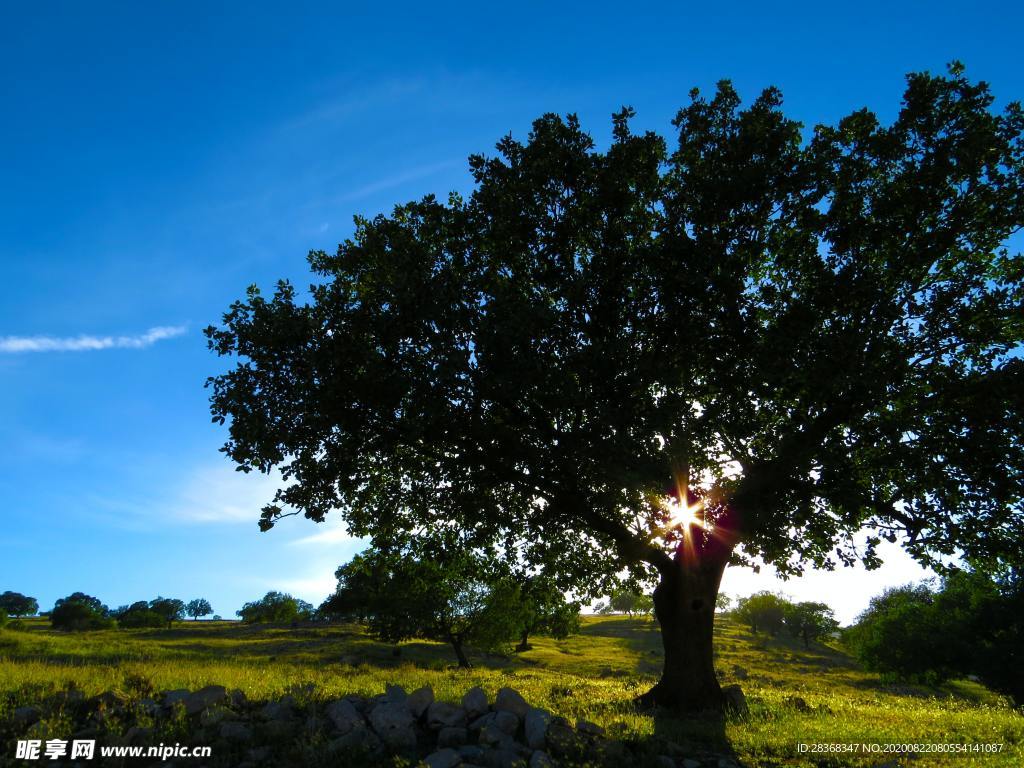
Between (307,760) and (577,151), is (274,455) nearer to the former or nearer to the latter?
(307,760)

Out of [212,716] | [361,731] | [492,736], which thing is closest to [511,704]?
[492,736]

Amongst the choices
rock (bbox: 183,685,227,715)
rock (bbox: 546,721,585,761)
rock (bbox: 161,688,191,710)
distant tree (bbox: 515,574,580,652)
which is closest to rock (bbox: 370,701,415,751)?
rock (bbox: 546,721,585,761)

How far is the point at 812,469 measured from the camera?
17766mm

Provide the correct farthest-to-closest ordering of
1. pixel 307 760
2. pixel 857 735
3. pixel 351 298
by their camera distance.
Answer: pixel 351 298 → pixel 857 735 → pixel 307 760

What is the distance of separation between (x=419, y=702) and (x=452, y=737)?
143cm

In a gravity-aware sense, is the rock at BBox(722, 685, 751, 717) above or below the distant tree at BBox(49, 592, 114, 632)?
above

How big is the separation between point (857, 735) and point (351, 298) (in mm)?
18772

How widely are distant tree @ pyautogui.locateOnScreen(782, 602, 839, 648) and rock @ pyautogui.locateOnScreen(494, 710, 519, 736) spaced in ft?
375

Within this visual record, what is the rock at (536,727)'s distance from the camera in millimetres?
11641

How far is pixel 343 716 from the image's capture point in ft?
41.2

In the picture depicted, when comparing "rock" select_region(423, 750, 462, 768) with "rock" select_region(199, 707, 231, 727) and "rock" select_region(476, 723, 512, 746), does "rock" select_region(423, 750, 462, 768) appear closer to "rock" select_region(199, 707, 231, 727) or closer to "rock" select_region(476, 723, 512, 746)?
"rock" select_region(476, 723, 512, 746)

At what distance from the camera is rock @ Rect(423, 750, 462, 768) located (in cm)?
1036

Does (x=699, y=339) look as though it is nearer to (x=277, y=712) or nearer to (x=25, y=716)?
(x=277, y=712)

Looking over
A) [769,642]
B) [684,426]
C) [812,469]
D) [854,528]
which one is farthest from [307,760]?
[769,642]
